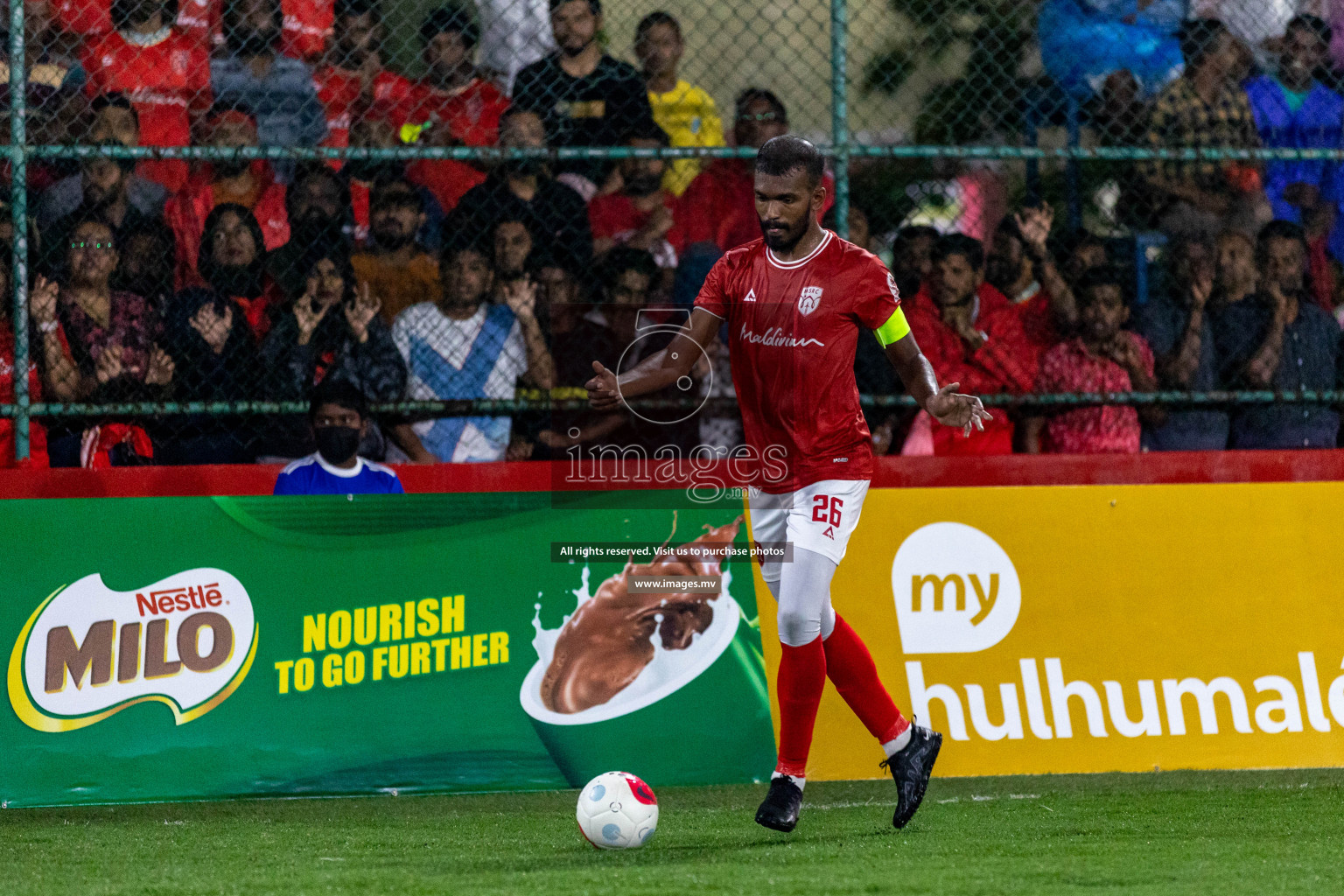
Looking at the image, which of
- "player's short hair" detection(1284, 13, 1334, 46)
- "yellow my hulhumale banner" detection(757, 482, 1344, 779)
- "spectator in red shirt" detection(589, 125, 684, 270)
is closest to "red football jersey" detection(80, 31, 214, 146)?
"spectator in red shirt" detection(589, 125, 684, 270)

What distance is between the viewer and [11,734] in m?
6.12

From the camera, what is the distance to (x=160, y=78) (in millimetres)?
6816

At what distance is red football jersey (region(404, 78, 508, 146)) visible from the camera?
23.0 ft

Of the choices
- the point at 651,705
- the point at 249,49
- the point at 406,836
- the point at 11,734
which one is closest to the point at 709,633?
the point at 651,705

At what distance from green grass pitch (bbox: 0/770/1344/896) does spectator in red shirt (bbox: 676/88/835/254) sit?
2.52m

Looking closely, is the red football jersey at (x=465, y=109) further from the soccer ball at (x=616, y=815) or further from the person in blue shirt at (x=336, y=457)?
the soccer ball at (x=616, y=815)

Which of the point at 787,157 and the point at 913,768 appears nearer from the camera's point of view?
the point at 787,157

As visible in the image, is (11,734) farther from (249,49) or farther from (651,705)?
(249,49)

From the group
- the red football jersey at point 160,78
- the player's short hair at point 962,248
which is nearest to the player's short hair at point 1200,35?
the player's short hair at point 962,248

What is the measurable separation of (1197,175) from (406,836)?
4.77 meters

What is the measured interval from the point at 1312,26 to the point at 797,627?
432 cm

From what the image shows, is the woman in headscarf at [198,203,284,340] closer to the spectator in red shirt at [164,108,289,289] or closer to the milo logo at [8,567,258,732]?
the spectator in red shirt at [164,108,289,289]

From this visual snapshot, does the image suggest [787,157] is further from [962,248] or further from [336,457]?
[336,457]

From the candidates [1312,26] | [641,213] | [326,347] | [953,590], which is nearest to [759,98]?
[641,213]
